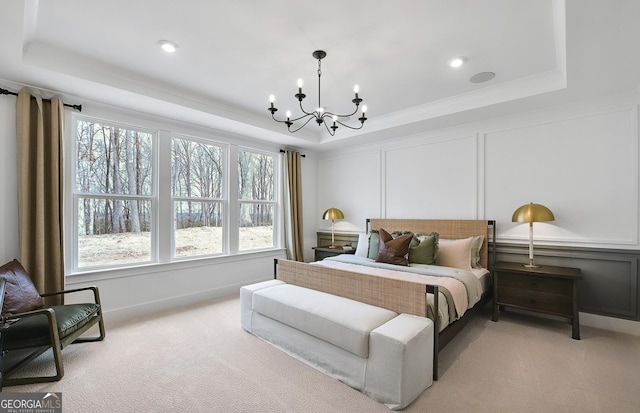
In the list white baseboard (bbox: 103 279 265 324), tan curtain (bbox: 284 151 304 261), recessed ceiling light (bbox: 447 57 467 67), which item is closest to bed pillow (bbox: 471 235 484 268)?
recessed ceiling light (bbox: 447 57 467 67)

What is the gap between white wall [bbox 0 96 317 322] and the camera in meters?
2.85

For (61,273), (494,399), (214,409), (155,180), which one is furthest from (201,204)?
(494,399)

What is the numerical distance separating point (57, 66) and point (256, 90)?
5.92 ft

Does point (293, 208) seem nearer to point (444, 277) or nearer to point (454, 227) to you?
point (454, 227)

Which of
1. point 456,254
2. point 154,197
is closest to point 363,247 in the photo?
point 456,254

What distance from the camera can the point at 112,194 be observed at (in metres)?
3.54

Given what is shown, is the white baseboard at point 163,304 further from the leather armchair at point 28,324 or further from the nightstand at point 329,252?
the nightstand at point 329,252

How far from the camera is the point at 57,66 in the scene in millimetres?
2588

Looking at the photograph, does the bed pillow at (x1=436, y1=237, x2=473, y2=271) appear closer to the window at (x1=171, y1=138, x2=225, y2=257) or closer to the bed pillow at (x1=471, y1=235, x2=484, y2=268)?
the bed pillow at (x1=471, y1=235, x2=484, y2=268)

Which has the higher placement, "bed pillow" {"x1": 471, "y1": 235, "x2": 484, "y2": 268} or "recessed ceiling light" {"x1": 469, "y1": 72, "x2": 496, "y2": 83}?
"recessed ceiling light" {"x1": 469, "y1": 72, "x2": 496, "y2": 83}

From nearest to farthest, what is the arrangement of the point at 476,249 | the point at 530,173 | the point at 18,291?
the point at 18,291
the point at 530,173
the point at 476,249

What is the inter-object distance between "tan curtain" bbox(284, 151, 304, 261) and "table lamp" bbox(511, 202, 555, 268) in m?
3.40

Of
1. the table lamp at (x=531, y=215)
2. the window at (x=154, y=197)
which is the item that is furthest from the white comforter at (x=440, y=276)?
the window at (x=154, y=197)

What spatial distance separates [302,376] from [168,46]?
297cm
